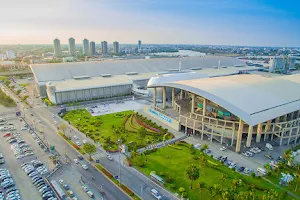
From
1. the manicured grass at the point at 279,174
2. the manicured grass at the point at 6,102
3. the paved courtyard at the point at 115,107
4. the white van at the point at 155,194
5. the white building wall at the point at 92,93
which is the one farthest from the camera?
the white building wall at the point at 92,93

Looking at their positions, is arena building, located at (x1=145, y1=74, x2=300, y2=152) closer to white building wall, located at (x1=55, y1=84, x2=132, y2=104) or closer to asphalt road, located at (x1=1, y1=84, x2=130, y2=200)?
asphalt road, located at (x1=1, y1=84, x2=130, y2=200)

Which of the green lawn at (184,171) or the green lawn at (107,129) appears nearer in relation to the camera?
the green lawn at (184,171)

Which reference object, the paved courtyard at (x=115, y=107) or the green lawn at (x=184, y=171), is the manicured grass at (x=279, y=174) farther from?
the paved courtyard at (x=115, y=107)

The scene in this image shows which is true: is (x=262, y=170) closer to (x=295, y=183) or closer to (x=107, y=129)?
(x=295, y=183)

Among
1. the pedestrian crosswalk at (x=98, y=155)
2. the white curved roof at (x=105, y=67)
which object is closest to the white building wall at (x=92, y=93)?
the white curved roof at (x=105, y=67)

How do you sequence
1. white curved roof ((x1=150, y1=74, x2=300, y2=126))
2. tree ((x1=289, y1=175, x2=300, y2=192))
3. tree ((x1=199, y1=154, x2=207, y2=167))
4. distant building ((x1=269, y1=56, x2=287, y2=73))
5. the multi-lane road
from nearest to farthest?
the multi-lane road, tree ((x1=289, y1=175, x2=300, y2=192)), tree ((x1=199, y1=154, x2=207, y2=167)), white curved roof ((x1=150, y1=74, x2=300, y2=126)), distant building ((x1=269, y1=56, x2=287, y2=73))

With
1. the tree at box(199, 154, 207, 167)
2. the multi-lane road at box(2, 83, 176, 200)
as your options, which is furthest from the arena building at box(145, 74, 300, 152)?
the multi-lane road at box(2, 83, 176, 200)
